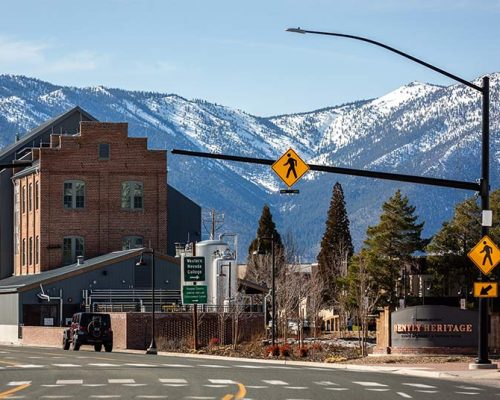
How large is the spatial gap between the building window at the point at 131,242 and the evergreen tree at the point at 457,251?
913 inches

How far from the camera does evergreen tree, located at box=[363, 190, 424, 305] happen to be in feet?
363

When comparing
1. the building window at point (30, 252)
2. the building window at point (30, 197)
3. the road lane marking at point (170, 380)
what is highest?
the building window at point (30, 197)

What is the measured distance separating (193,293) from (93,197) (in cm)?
3203

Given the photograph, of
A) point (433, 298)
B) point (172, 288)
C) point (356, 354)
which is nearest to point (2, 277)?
point (172, 288)

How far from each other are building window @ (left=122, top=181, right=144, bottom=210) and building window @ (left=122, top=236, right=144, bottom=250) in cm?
252

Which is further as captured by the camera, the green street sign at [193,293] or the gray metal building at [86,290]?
the gray metal building at [86,290]

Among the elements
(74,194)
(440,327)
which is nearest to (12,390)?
(440,327)

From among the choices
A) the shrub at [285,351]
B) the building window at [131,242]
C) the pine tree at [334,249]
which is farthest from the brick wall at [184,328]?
the pine tree at [334,249]

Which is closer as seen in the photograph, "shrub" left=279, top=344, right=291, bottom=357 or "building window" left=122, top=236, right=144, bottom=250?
"shrub" left=279, top=344, right=291, bottom=357

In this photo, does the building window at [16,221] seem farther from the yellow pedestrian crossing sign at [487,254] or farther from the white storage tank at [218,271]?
the yellow pedestrian crossing sign at [487,254]

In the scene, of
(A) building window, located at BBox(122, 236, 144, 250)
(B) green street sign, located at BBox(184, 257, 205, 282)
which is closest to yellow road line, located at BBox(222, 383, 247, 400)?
(B) green street sign, located at BBox(184, 257, 205, 282)

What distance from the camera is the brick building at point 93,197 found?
111 m

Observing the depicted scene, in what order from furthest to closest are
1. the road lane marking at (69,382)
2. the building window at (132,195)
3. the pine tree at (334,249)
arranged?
the pine tree at (334,249)
the building window at (132,195)
the road lane marking at (69,382)

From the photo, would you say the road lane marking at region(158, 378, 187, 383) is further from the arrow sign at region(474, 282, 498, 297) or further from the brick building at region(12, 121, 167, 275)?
the brick building at region(12, 121, 167, 275)
